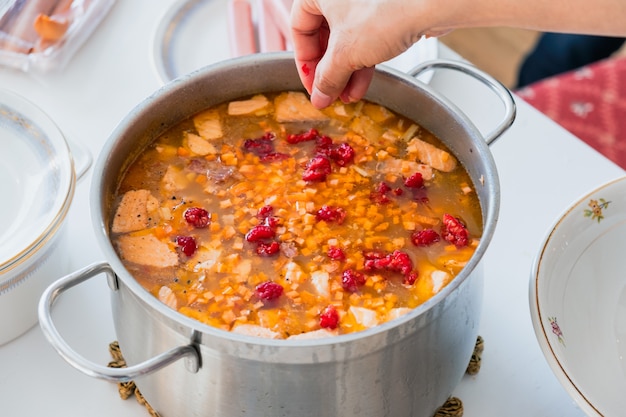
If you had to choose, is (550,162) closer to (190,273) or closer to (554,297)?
(554,297)

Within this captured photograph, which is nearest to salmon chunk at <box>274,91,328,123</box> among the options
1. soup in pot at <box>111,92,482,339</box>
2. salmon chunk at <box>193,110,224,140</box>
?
soup in pot at <box>111,92,482,339</box>

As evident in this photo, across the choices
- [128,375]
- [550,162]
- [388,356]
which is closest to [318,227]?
[388,356]

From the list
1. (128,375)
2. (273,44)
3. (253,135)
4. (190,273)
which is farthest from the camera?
(273,44)

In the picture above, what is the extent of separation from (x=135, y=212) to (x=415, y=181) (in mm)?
436

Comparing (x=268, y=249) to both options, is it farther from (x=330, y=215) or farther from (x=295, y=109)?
(x=295, y=109)

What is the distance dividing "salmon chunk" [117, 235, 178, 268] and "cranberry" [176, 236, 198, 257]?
1 centimetres

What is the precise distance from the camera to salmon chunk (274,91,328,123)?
56.4 inches

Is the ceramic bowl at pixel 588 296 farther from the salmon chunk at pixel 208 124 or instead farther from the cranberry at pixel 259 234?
the salmon chunk at pixel 208 124

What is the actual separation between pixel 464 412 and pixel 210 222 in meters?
0.50

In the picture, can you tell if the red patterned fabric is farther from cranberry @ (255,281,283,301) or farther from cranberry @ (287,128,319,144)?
cranberry @ (255,281,283,301)

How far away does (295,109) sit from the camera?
1.44 metres

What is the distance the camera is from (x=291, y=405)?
3.39ft

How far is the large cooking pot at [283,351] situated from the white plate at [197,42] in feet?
1.62

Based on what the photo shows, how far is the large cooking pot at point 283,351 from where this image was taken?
37.7 inches
